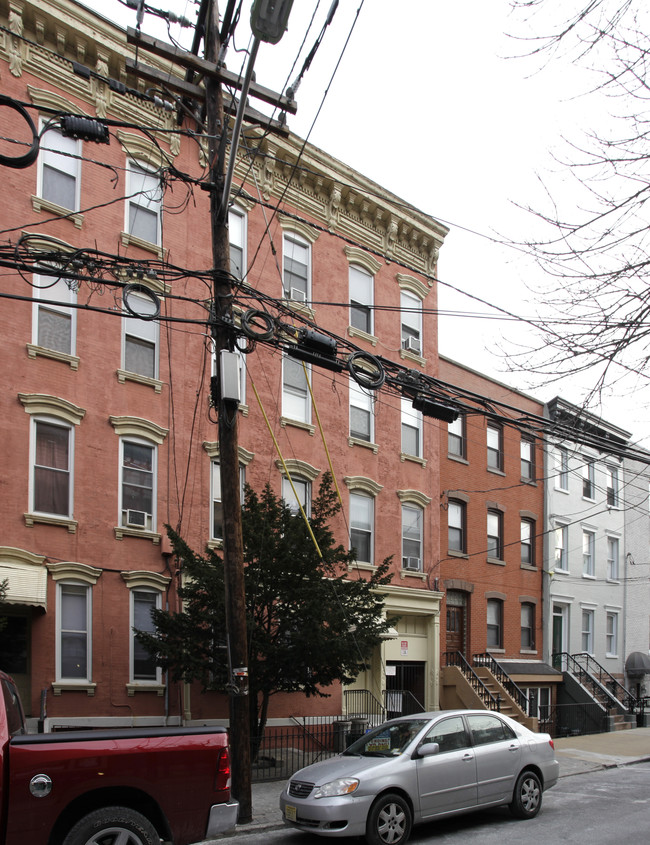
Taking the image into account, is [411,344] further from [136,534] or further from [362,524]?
[136,534]

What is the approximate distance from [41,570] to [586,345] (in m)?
11.0

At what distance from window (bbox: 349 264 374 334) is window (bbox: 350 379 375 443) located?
166 centimetres

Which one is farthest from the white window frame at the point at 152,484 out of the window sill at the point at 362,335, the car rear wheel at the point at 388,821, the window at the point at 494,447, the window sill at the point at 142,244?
the window at the point at 494,447

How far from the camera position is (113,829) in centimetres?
722

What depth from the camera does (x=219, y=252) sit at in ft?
38.4

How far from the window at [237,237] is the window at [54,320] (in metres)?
4.53

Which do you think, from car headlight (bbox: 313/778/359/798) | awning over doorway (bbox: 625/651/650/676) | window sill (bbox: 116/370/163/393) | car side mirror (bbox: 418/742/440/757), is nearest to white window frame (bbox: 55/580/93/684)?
window sill (bbox: 116/370/163/393)

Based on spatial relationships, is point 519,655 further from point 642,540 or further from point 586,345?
point 586,345

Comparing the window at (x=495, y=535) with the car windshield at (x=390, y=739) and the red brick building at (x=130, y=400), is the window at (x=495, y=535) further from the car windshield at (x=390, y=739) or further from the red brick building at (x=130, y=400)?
the car windshield at (x=390, y=739)

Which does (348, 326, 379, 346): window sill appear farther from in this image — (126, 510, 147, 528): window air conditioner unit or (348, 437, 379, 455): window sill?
(126, 510, 147, 528): window air conditioner unit

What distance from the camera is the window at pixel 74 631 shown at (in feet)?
51.7

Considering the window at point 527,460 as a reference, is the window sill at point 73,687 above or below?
below

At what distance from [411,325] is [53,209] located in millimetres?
11138

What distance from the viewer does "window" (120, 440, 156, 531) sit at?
56.2ft
